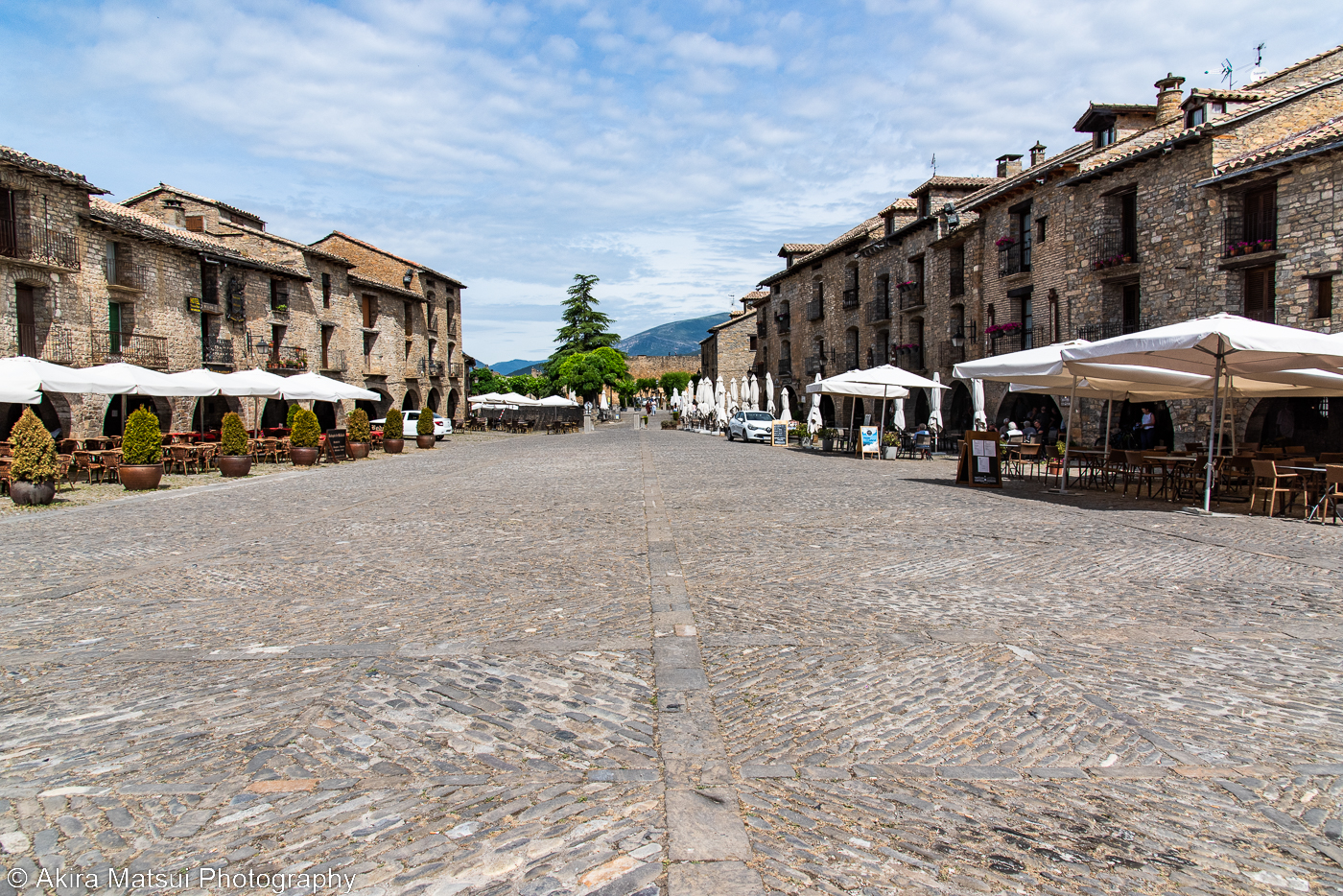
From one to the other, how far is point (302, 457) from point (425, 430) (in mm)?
10551

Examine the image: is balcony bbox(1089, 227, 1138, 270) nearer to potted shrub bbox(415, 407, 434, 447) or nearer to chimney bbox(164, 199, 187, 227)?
potted shrub bbox(415, 407, 434, 447)

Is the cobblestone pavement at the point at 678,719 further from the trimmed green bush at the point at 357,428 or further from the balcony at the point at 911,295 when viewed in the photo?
the balcony at the point at 911,295

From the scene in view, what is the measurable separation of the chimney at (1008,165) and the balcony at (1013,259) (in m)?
8.53

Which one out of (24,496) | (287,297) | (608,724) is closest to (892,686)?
(608,724)

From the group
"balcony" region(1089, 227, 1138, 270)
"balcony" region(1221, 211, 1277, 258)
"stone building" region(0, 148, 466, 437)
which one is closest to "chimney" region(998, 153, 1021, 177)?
"balcony" region(1089, 227, 1138, 270)

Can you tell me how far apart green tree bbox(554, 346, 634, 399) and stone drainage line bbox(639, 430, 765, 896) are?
6145 cm

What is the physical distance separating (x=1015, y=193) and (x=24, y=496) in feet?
92.8

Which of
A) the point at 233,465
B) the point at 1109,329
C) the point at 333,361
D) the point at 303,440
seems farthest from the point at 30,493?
the point at 333,361

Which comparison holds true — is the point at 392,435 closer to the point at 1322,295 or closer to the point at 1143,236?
the point at 1143,236

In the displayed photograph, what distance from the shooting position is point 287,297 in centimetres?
3538

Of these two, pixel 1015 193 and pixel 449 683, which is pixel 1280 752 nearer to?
pixel 449 683

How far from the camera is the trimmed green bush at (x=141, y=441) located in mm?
15703

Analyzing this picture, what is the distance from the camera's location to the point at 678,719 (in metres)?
3.93

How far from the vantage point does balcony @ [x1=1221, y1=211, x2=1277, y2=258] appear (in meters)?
18.2
